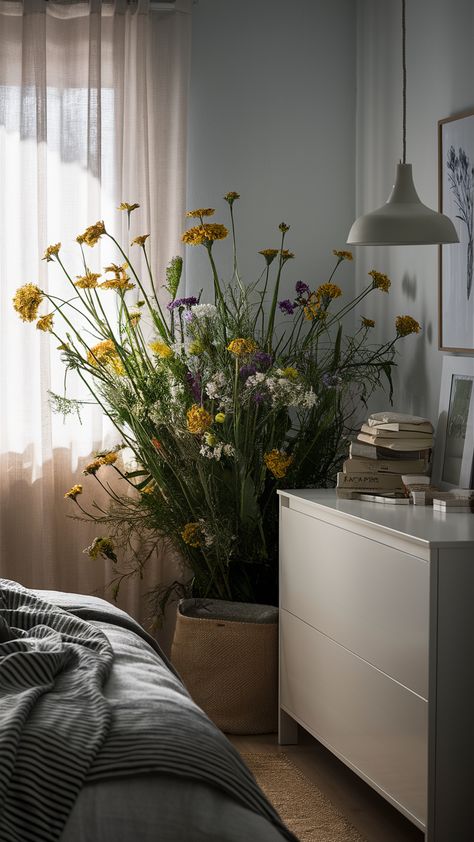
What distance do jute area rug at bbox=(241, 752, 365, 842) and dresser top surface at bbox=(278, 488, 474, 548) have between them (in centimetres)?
79

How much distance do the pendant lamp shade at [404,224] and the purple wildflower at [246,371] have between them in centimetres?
63

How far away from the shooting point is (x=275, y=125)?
13.9 feet

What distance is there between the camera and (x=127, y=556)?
13.4 ft

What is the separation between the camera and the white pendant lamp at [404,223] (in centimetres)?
289

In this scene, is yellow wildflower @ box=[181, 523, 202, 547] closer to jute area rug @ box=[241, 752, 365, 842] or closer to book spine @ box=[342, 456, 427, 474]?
book spine @ box=[342, 456, 427, 474]

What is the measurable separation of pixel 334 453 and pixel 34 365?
3.83ft

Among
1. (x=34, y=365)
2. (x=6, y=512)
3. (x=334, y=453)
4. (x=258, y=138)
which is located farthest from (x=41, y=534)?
(x=258, y=138)

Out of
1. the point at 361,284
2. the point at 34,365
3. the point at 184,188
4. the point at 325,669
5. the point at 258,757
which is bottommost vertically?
the point at 258,757

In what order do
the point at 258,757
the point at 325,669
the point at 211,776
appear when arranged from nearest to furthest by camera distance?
the point at 211,776 → the point at 325,669 → the point at 258,757

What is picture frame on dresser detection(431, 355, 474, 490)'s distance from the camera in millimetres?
3209

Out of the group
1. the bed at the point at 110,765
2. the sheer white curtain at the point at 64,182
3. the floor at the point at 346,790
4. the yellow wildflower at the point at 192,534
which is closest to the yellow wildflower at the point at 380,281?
the sheer white curtain at the point at 64,182

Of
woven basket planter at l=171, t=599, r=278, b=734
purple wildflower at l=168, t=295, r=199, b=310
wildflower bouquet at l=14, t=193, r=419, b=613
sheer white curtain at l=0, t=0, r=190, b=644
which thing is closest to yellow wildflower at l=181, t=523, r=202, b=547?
wildflower bouquet at l=14, t=193, r=419, b=613

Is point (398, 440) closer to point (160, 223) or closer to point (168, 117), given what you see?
point (160, 223)

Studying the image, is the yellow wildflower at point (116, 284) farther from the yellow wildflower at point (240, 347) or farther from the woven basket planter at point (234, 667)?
the woven basket planter at point (234, 667)
